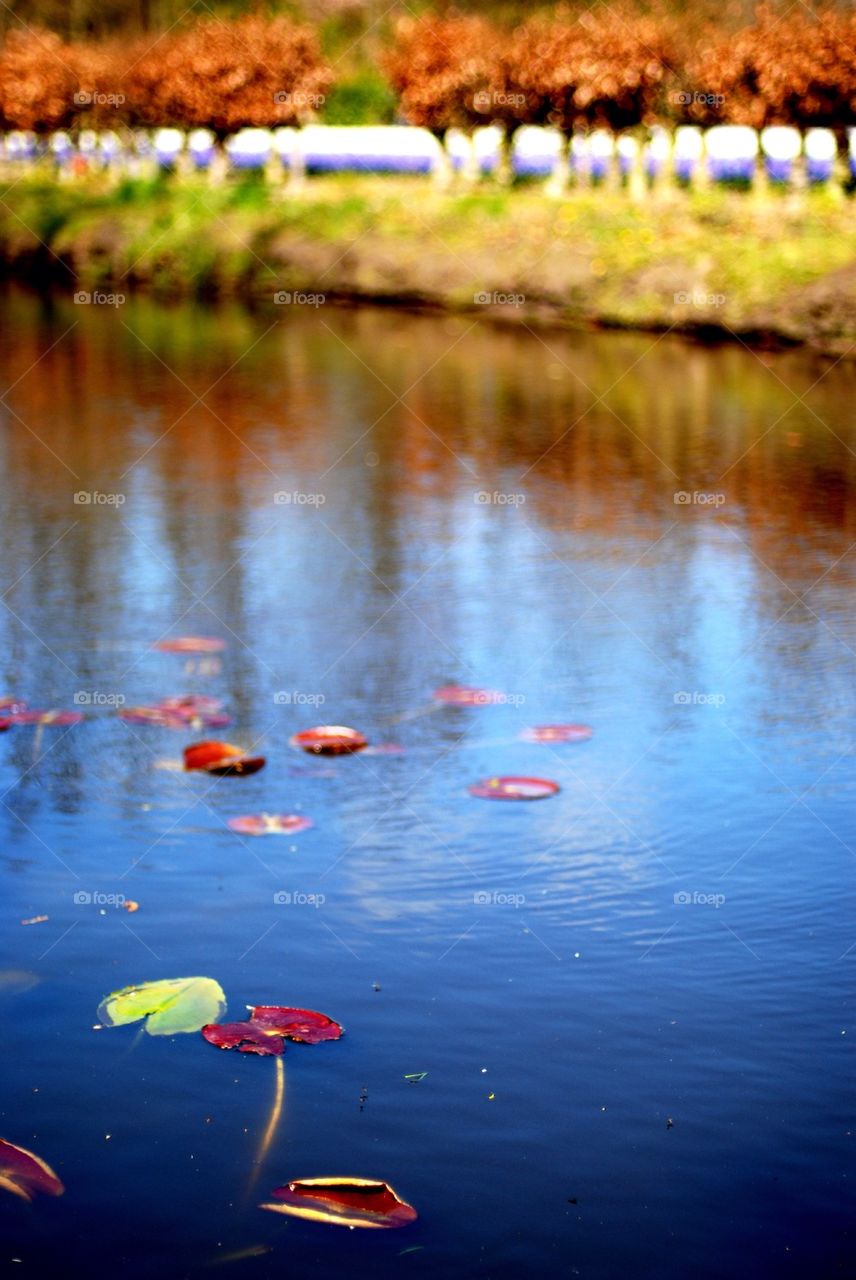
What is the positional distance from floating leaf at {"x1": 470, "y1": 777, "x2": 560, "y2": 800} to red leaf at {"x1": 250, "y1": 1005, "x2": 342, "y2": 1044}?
1729mm

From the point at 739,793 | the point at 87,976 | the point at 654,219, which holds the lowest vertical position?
the point at 87,976

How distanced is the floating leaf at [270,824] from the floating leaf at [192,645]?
2047mm

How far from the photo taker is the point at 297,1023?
4.44 m

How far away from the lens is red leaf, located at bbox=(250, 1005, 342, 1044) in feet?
14.4

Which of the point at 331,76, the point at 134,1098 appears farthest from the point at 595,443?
the point at 331,76

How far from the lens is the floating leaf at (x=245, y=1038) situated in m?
4.37

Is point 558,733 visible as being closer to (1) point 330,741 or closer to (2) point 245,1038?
(1) point 330,741

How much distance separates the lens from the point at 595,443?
44.9 ft

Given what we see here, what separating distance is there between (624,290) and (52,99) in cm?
1863

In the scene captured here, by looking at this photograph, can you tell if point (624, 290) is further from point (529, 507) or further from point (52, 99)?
point (52, 99)

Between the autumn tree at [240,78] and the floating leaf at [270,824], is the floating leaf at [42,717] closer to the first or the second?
the floating leaf at [270,824]

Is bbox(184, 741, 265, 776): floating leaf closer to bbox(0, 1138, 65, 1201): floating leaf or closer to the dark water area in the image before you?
the dark water area

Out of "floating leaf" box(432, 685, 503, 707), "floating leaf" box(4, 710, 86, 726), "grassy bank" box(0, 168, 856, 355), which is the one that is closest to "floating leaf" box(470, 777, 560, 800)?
"floating leaf" box(432, 685, 503, 707)

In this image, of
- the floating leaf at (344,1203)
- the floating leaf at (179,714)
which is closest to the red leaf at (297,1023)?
the floating leaf at (344,1203)
